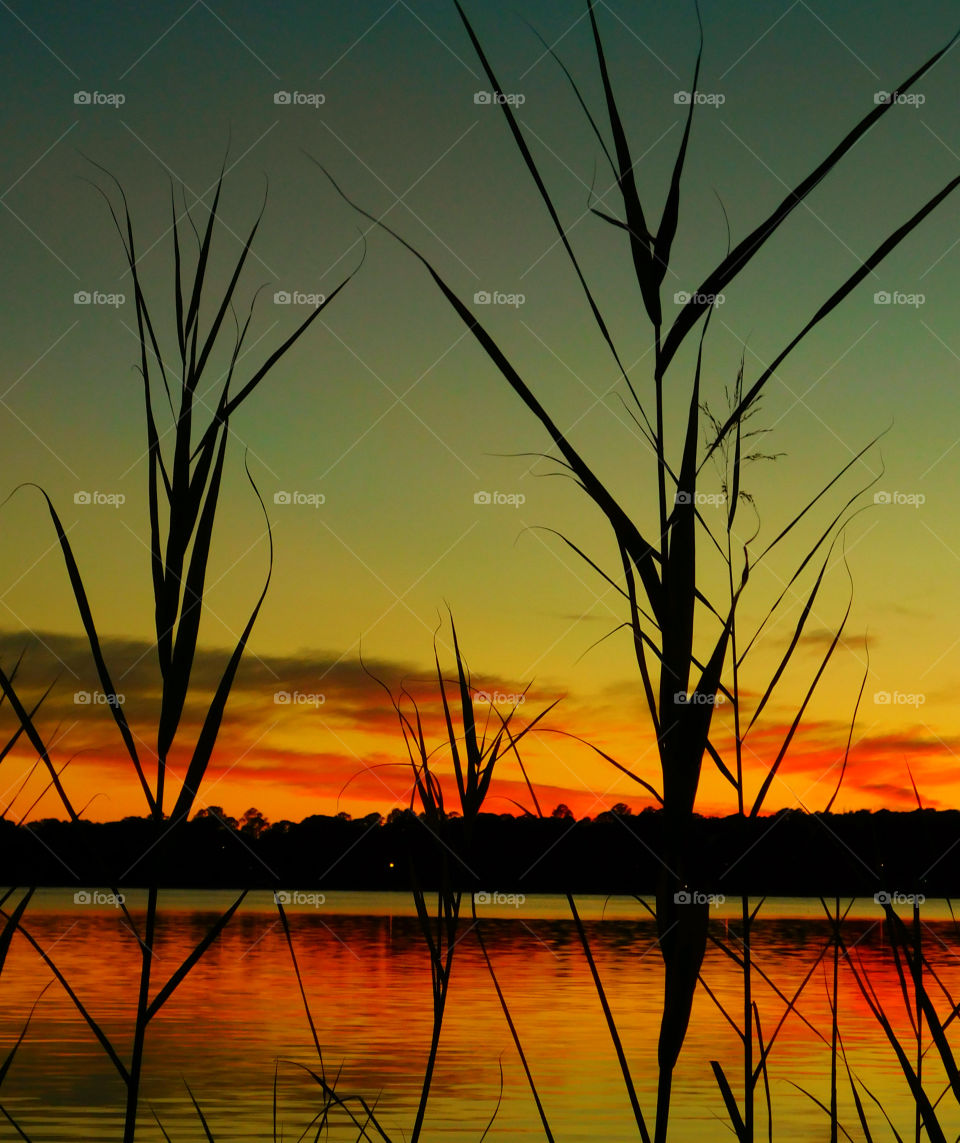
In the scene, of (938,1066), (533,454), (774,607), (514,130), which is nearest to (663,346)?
(533,454)

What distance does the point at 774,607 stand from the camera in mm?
1785

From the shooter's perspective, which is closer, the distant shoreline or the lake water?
the distant shoreline

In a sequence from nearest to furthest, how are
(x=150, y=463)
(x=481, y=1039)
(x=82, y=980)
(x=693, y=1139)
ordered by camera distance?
(x=150, y=463) < (x=693, y=1139) < (x=481, y=1039) < (x=82, y=980)

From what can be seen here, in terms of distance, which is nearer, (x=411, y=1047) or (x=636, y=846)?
(x=636, y=846)

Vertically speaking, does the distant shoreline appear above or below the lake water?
above

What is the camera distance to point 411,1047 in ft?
74.5

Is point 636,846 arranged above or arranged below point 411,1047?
above

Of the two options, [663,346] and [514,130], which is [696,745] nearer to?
[663,346]

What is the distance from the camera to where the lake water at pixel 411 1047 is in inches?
624

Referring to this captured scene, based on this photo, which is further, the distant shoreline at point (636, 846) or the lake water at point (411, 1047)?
the lake water at point (411, 1047)

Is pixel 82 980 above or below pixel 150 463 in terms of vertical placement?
below

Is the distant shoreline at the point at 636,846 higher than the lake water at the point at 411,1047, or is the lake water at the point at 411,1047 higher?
the distant shoreline at the point at 636,846

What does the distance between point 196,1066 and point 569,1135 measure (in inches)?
303

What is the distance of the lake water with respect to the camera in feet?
52.0
